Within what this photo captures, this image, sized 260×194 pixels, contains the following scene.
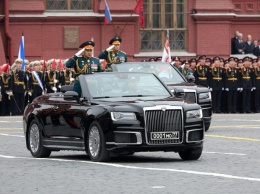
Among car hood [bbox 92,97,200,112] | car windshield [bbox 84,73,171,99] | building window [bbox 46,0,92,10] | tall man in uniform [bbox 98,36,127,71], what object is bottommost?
car hood [bbox 92,97,200,112]

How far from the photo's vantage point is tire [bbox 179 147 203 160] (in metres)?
19.2

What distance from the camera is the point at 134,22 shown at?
146 feet

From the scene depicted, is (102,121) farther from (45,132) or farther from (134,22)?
(134,22)

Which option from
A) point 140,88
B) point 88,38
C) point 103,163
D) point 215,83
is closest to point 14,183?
point 103,163

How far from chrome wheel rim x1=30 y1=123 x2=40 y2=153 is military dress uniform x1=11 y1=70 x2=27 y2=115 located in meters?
17.3

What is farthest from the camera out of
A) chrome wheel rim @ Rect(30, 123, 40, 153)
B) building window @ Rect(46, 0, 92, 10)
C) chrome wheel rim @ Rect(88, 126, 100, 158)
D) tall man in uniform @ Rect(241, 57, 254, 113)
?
building window @ Rect(46, 0, 92, 10)

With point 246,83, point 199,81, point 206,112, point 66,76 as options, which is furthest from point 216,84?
point 206,112

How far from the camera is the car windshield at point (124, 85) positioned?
1991 centimetres

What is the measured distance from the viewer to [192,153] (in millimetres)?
19219

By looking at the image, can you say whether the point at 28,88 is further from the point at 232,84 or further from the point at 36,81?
the point at 232,84

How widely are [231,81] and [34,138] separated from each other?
19.6 metres

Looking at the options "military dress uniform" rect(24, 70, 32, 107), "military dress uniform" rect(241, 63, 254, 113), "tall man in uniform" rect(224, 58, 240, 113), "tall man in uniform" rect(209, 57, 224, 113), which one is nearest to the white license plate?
"military dress uniform" rect(24, 70, 32, 107)

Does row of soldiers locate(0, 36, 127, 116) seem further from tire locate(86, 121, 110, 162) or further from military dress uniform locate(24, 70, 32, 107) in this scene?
tire locate(86, 121, 110, 162)

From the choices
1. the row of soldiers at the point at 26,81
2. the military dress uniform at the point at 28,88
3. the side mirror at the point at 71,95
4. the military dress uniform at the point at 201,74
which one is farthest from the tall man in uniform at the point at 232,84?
the side mirror at the point at 71,95
